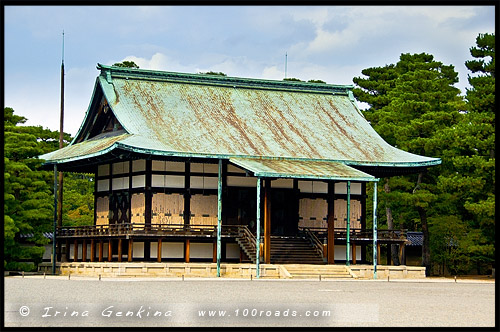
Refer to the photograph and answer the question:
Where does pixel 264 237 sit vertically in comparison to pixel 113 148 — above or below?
below

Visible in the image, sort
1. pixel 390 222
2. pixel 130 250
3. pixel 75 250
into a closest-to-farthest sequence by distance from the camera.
→ pixel 130 250
pixel 75 250
pixel 390 222

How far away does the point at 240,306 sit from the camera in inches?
895

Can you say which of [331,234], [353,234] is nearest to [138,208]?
[331,234]

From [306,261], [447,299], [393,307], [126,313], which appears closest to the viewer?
[126,313]

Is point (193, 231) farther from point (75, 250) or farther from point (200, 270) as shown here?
point (75, 250)

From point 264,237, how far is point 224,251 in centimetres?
439

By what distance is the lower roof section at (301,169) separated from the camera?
3994cm

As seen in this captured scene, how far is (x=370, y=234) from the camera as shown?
156ft

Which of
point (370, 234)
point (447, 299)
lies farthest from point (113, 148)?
point (447, 299)

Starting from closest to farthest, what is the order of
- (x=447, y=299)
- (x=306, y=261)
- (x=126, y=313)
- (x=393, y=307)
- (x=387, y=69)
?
(x=126, y=313), (x=393, y=307), (x=447, y=299), (x=306, y=261), (x=387, y=69)

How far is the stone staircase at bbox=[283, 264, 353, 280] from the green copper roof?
624 centimetres

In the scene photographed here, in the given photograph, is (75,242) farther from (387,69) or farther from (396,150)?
(387,69)

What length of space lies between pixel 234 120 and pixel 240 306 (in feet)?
83.6

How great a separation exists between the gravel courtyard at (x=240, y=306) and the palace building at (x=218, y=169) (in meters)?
11.2
